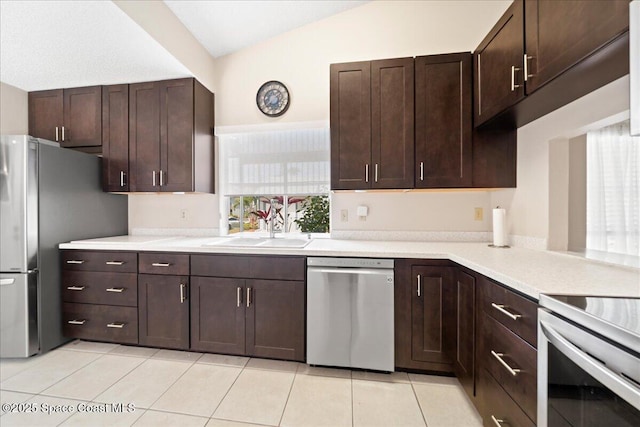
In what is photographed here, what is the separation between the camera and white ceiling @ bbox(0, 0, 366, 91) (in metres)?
1.89

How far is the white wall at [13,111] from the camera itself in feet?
8.87

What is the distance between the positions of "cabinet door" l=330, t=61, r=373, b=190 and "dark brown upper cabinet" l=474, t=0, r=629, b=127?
85cm

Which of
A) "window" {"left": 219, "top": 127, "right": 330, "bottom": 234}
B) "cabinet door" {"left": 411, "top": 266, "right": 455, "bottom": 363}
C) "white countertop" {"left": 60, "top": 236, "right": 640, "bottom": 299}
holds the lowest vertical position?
"cabinet door" {"left": 411, "top": 266, "right": 455, "bottom": 363}

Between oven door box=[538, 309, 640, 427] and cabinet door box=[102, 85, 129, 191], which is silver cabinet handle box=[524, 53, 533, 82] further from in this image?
cabinet door box=[102, 85, 129, 191]

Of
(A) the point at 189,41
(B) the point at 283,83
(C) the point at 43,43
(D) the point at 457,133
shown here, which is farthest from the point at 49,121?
(D) the point at 457,133

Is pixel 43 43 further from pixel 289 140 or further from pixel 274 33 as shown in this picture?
pixel 289 140

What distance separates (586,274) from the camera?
124 cm

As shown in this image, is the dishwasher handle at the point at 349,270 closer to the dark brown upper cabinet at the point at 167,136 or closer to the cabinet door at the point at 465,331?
the cabinet door at the point at 465,331

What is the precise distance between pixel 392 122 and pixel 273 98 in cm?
129

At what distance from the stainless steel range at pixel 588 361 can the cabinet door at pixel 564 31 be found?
0.98 m

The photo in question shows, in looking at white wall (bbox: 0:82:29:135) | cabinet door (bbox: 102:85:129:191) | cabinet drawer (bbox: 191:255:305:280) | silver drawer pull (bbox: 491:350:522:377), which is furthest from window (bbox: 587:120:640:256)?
white wall (bbox: 0:82:29:135)

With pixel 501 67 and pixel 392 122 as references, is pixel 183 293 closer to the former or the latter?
pixel 392 122

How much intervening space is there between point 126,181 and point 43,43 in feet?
3.95

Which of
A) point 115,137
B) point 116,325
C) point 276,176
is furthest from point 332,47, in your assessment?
point 116,325
